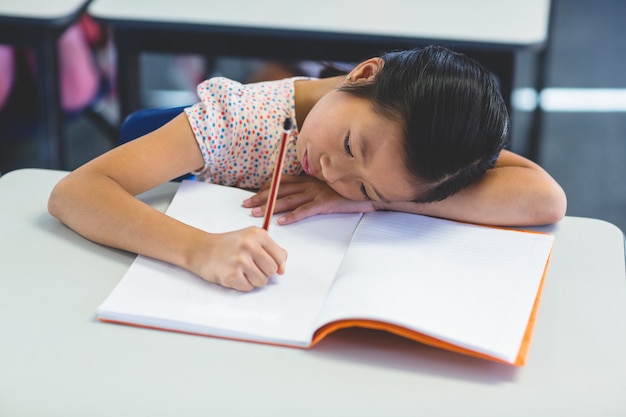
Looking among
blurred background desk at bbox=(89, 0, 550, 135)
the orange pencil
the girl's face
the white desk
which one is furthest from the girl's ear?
blurred background desk at bbox=(89, 0, 550, 135)

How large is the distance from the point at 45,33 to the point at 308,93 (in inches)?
35.3

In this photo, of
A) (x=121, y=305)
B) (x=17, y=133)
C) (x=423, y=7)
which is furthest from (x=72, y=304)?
(x=423, y=7)

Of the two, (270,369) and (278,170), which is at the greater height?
(278,170)

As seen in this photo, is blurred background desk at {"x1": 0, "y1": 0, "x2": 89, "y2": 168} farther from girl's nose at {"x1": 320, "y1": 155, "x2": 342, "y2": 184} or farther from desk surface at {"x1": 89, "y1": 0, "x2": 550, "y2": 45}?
girl's nose at {"x1": 320, "y1": 155, "x2": 342, "y2": 184}

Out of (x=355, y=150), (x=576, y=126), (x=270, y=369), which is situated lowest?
(x=576, y=126)

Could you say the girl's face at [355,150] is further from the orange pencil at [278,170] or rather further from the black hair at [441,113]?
the orange pencil at [278,170]

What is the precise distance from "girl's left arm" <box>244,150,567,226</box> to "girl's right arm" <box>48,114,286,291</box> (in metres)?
0.13

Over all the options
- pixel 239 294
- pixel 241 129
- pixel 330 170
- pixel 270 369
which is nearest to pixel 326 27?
pixel 241 129

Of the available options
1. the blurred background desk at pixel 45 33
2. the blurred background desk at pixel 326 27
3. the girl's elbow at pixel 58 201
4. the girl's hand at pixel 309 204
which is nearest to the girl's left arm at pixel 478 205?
the girl's hand at pixel 309 204

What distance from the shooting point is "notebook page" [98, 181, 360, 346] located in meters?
0.84

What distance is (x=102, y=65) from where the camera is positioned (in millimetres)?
2268

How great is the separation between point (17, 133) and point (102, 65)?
1.33 ft

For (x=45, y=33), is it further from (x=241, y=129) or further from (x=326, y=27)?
(x=241, y=129)

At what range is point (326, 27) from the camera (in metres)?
1.85
